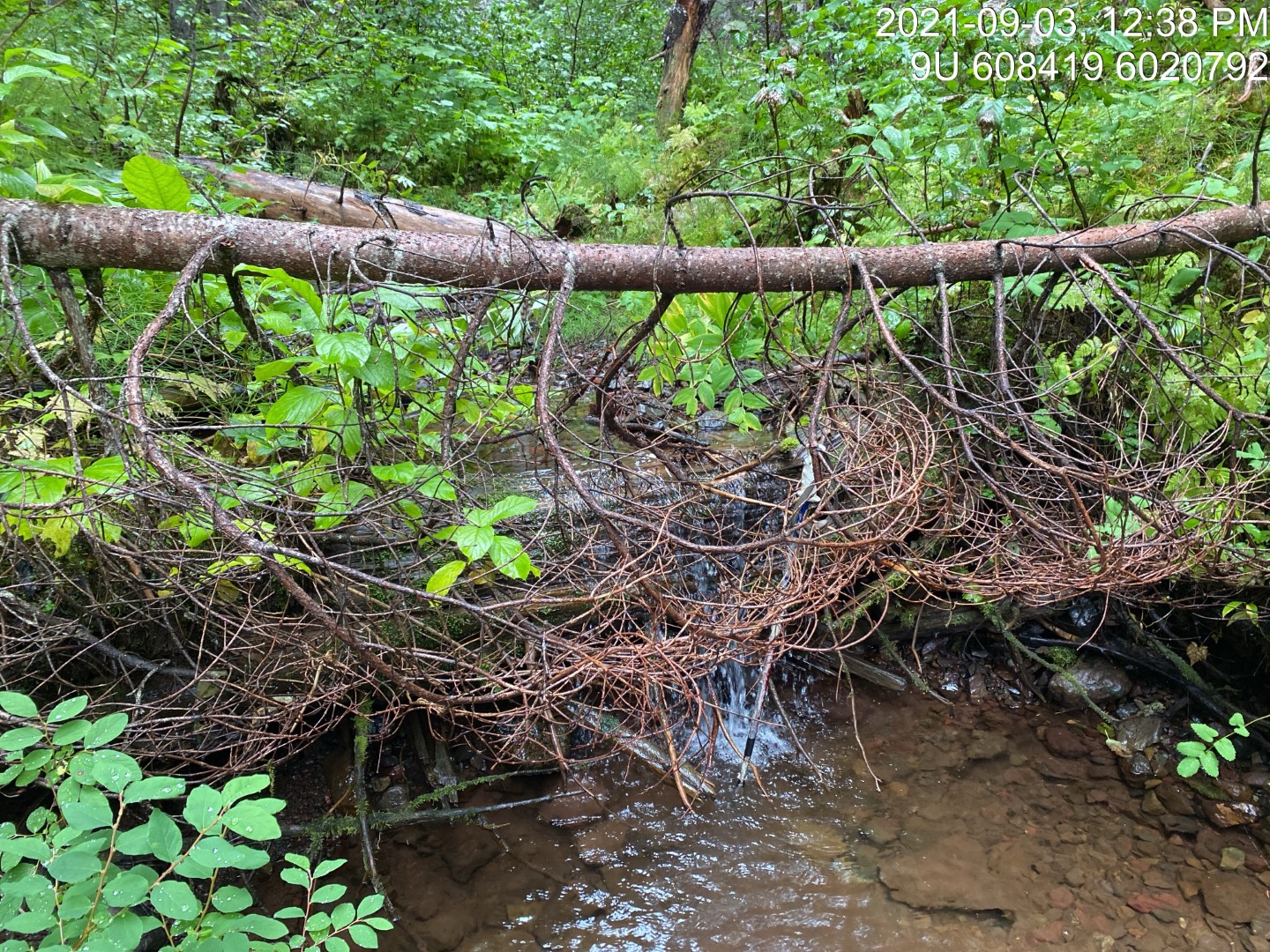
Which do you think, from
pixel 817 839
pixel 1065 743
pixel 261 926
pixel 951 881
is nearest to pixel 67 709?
pixel 261 926

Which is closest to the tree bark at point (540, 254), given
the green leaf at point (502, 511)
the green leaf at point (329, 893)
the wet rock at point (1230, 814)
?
the green leaf at point (502, 511)

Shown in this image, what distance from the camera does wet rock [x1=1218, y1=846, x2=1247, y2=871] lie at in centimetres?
304

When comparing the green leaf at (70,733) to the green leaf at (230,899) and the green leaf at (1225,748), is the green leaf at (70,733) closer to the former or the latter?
the green leaf at (230,899)

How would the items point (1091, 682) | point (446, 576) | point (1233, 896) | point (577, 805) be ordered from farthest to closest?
point (1091, 682) < point (577, 805) < point (1233, 896) < point (446, 576)

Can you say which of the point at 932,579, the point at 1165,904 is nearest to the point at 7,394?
the point at 932,579

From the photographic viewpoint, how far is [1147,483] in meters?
2.01

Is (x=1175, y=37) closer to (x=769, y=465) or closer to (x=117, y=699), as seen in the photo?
(x=769, y=465)

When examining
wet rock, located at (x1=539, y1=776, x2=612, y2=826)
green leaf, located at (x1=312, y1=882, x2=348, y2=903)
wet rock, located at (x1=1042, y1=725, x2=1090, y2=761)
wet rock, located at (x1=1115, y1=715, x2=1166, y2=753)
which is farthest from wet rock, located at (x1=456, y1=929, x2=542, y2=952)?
wet rock, located at (x1=1115, y1=715, x2=1166, y2=753)

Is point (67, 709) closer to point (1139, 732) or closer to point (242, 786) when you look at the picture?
point (242, 786)

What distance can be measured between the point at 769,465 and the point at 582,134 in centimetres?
596

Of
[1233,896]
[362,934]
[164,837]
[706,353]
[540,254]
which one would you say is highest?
[540,254]

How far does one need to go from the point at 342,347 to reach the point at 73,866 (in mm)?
1338

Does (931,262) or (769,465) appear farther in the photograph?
(769,465)

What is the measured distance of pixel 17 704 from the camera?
1484 mm
